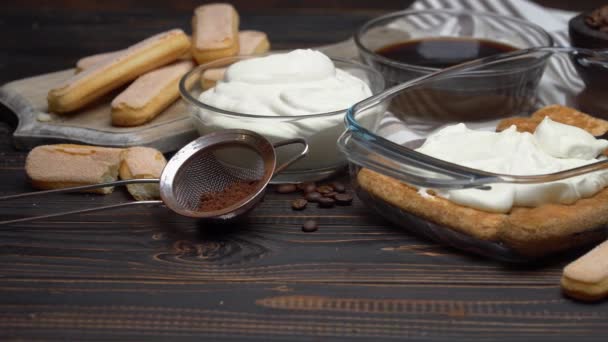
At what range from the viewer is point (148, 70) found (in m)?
2.48

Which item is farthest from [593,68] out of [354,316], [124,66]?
[124,66]

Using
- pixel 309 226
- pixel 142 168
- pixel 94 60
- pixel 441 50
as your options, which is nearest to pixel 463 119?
pixel 441 50

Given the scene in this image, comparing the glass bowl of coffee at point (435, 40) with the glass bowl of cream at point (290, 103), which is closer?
the glass bowl of cream at point (290, 103)

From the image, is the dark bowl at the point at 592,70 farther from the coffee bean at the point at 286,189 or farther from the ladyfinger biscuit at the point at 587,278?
the coffee bean at the point at 286,189

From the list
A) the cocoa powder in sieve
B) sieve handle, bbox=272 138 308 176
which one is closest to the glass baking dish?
Answer: sieve handle, bbox=272 138 308 176

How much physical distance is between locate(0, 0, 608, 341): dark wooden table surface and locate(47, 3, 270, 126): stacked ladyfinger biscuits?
1.05ft

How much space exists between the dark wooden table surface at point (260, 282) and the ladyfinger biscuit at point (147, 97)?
31 centimetres

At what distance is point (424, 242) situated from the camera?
1806 mm

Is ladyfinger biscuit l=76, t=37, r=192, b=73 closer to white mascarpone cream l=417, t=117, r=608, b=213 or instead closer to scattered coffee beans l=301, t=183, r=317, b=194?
scattered coffee beans l=301, t=183, r=317, b=194

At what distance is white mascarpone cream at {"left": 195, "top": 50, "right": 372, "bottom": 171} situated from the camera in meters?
1.99

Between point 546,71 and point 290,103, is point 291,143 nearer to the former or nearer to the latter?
point 290,103

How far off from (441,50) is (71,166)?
3.79 ft

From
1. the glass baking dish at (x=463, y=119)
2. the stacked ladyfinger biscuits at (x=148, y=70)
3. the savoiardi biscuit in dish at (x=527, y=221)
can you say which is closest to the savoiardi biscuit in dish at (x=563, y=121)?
the glass baking dish at (x=463, y=119)

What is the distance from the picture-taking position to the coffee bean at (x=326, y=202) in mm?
1965
